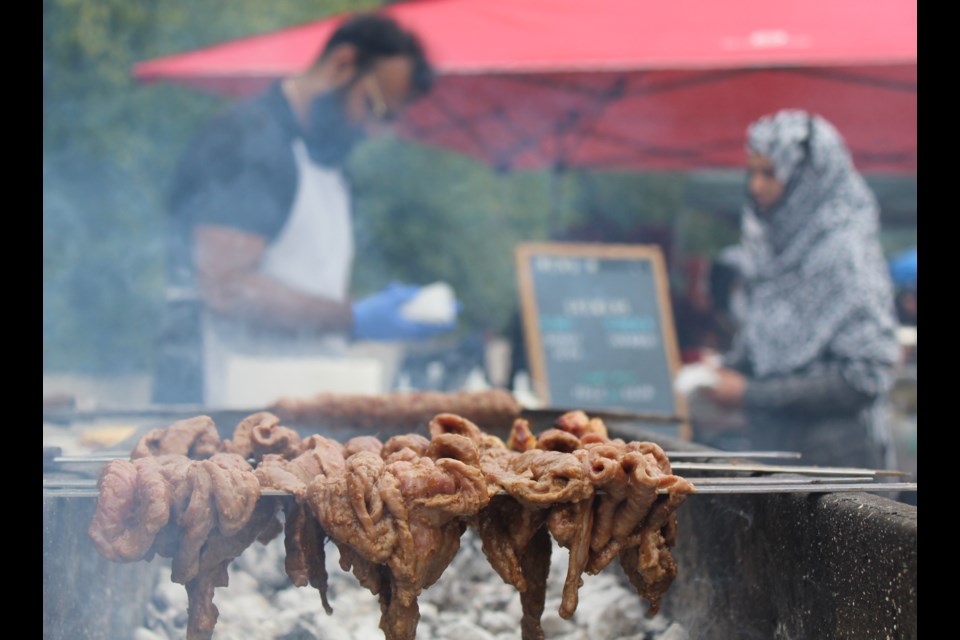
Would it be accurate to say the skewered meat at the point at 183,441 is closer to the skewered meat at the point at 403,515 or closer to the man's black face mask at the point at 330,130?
the skewered meat at the point at 403,515

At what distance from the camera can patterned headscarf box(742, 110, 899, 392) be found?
474 cm

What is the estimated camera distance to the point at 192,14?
13.0 m

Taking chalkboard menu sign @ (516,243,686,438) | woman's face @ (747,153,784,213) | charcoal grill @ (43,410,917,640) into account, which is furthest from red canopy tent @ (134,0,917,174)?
charcoal grill @ (43,410,917,640)

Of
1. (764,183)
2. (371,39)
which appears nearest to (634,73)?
(764,183)

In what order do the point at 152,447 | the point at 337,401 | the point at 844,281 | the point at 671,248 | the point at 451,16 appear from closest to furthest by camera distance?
1. the point at 152,447
2. the point at 337,401
3. the point at 844,281
4. the point at 451,16
5. the point at 671,248

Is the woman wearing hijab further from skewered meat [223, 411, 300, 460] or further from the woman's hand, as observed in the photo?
skewered meat [223, 411, 300, 460]

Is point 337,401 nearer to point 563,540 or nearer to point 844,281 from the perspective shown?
point 563,540

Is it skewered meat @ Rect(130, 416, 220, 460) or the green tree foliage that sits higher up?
the green tree foliage

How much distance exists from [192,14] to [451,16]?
7650 mm

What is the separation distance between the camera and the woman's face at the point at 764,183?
5.18 metres

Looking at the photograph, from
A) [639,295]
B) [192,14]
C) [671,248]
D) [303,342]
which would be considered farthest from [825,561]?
[192,14]

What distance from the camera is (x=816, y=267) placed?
494 centimetres

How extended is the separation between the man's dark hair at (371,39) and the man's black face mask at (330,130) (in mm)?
231
